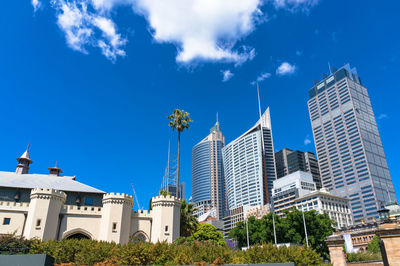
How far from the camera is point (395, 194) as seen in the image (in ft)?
588

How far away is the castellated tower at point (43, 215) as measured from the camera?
3762 cm

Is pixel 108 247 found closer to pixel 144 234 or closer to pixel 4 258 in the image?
pixel 4 258

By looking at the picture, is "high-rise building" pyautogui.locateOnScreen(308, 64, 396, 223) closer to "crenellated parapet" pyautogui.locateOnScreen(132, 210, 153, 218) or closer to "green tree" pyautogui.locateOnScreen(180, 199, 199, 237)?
"green tree" pyautogui.locateOnScreen(180, 199, 199, 237)

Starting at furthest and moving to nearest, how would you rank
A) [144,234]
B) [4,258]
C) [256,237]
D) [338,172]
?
A: [338,172], [256,237], [144,234], [4,258]

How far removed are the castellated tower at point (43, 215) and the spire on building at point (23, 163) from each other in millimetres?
16111

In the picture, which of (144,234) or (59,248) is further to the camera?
(144,234)

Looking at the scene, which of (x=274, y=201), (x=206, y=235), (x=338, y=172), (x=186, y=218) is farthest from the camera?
(x=338, y=172)

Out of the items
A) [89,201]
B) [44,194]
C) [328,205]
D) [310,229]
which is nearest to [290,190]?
[328,205]

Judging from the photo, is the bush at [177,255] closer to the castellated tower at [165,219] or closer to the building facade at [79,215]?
Answer: the building facade at [79,215]

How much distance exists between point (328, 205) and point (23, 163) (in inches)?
5727

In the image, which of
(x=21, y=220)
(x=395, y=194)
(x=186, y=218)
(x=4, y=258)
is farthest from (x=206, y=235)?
(x=395, y=194)

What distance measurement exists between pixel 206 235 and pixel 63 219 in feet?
82.8

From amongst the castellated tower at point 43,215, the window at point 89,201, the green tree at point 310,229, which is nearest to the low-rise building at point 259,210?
the green tree at point 310,229

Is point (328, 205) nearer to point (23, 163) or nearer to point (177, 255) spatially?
point (23, 163)
